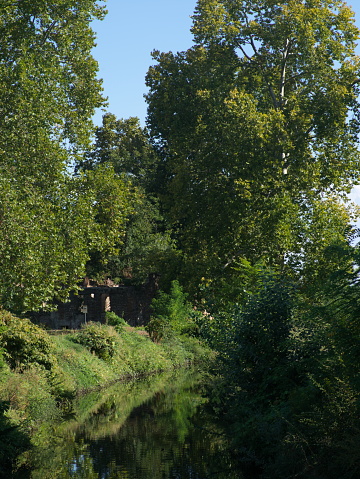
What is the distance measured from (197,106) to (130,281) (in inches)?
866

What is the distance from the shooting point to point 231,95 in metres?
34.2

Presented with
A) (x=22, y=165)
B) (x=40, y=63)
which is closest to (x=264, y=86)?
(x=40, y=63)

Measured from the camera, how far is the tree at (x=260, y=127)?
109ft

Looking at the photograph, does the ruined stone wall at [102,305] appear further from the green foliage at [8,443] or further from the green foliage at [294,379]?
the green foliage at [8,443]

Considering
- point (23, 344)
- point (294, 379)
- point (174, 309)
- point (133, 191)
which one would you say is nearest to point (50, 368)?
point (23, 344)

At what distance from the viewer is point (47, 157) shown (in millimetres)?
27328

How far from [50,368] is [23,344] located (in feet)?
6.19

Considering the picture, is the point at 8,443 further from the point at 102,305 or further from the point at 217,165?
the point at 102,305

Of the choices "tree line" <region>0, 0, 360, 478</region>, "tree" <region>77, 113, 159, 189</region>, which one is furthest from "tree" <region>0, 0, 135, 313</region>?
"tree" <region>77, 113, 159, 189</region>

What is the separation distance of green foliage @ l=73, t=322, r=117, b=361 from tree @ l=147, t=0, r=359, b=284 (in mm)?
5660

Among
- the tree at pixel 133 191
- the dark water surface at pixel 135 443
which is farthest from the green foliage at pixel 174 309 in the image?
the dark water surface at pixel 135 443

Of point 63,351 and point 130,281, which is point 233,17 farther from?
point 130,281

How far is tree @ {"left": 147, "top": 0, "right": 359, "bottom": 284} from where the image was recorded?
33.3 metres

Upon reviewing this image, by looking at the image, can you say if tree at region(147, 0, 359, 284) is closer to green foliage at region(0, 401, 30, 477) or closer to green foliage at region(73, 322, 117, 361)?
green foliage at region(73, 322, 117, 361)
